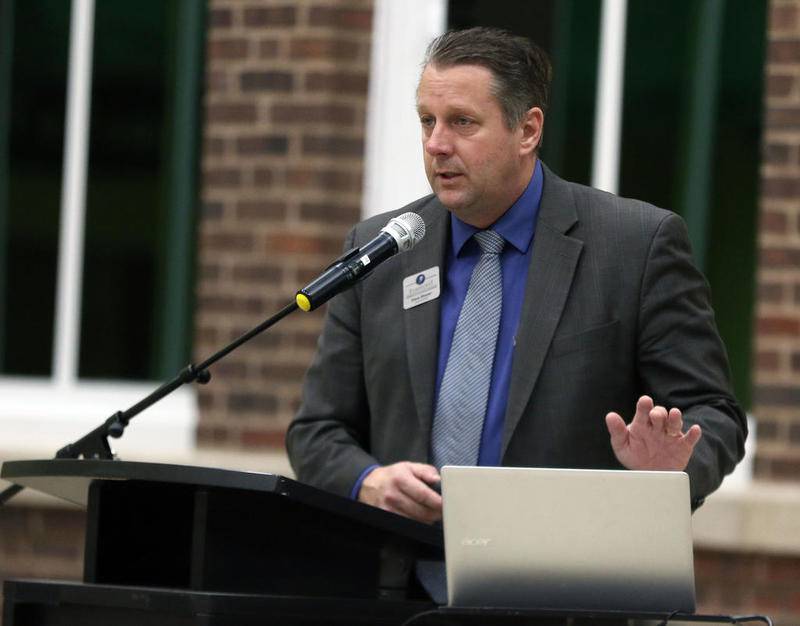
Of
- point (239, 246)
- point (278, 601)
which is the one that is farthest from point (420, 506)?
point (239, 246)

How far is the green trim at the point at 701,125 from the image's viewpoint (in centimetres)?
611

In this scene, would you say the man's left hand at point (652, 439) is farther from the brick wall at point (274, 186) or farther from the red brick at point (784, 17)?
the brick wall at point (274, 186)

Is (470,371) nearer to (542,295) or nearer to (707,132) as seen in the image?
(542,295)

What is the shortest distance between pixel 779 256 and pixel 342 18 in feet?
6.05

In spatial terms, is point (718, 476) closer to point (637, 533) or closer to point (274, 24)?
point (637, 533)

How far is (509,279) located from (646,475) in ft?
3.26

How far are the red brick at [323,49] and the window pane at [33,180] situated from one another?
1.22 meters

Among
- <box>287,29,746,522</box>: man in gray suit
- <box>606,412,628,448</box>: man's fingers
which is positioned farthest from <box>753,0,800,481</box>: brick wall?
<box>606,412,628,448</box>: man's fingers

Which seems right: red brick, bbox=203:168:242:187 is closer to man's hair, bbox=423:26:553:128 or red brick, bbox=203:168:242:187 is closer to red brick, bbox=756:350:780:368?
red brick, bbox=756:350:780:368

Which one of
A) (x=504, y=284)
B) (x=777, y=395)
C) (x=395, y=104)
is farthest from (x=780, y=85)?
(x=504, y=284)

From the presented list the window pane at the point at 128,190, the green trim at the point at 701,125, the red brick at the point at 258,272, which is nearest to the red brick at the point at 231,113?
the window pane at the point at 128,190

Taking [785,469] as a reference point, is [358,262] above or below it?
above

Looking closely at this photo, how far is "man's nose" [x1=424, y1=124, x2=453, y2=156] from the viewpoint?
3402 mm

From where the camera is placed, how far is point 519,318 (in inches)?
139
